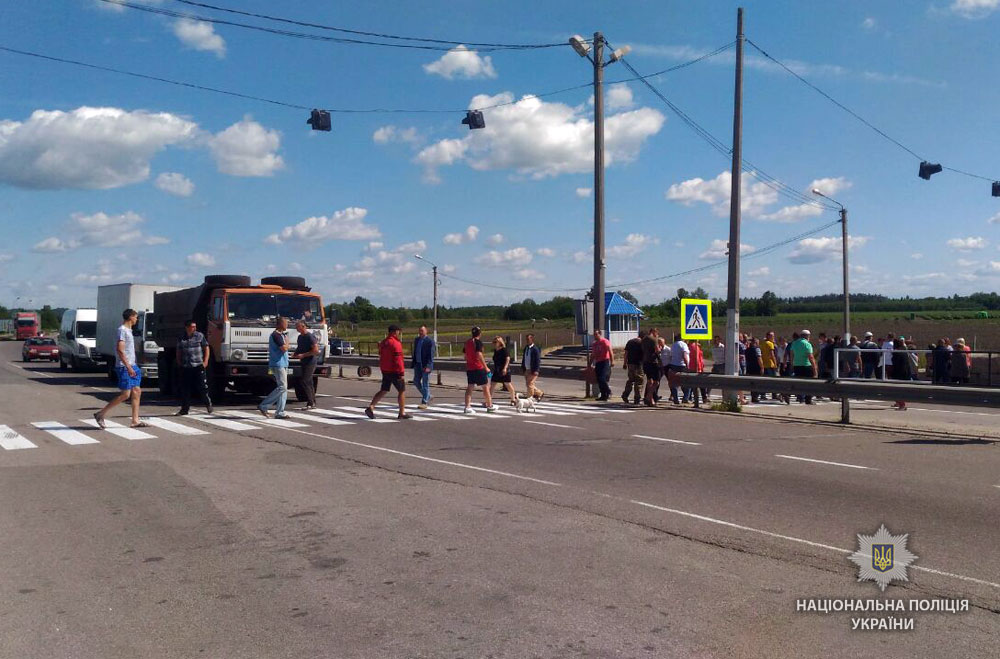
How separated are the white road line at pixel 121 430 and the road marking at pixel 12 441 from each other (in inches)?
51.0

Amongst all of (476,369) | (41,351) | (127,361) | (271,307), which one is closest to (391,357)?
(476,369)

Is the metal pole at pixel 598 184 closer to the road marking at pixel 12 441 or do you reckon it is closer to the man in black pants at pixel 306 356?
the man in black pants at pixel 306 356

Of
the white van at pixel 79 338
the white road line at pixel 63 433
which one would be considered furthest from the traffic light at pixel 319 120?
the white van at pixel 79 338

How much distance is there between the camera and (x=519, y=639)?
493cm

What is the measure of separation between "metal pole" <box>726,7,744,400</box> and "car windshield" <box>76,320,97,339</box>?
2898 cm

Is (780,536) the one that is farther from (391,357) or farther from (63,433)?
(63,433)

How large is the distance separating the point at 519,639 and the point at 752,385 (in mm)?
14683

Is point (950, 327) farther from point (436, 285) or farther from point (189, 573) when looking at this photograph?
point (189, 573)

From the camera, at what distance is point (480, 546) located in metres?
6.98

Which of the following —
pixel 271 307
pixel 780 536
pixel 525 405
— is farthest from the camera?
pixel 271 307

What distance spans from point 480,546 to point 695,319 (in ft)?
46.3

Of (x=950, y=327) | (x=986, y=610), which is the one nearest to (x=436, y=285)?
(x=950, y=327)

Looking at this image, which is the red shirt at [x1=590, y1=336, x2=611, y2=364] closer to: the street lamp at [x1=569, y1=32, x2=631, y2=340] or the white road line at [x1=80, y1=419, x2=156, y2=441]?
the street lamp at [x1=569, y1=32, x2=631, y2=340]

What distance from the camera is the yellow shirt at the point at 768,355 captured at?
25.0 m
